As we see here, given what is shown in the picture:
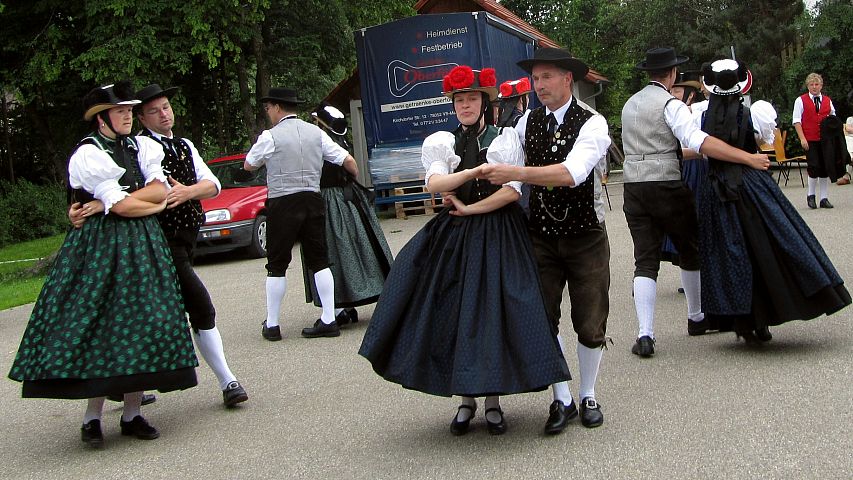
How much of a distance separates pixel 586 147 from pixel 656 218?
2088mm

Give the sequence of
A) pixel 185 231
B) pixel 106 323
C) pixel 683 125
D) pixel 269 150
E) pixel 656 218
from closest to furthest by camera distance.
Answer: pixel 106 323, pixel 185 231, pixel 683 125, pixel 656 218, pixel 269 150

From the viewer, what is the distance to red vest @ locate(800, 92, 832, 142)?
47.3ft

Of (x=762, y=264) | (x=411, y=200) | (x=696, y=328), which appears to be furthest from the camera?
(x=411, y=200)

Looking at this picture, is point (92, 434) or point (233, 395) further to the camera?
point (233, 395)

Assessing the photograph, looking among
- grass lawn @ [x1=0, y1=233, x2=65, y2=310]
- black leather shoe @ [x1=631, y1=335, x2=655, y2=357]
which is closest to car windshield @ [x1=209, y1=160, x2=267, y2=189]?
grass lawn @ [x1=0, y1=233, x2=65, y2=310]

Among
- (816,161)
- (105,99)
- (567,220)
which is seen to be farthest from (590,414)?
(816,161)

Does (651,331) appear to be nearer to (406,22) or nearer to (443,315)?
(443,315)

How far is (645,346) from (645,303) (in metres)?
0.27

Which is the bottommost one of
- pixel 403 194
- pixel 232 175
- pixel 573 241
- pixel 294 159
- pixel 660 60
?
pixel 403 194

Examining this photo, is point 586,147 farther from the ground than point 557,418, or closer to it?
farther from the ground

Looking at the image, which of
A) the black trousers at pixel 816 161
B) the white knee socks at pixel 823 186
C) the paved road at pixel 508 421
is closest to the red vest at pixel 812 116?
the black trousers at pixel 816 161

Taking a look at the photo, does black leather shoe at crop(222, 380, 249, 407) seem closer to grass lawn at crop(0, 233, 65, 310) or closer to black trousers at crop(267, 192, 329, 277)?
black trousers at crop(267, 192, 329, 277)

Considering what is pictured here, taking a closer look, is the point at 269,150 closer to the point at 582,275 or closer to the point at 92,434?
the point at 92,434

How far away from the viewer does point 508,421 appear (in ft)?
17.6
